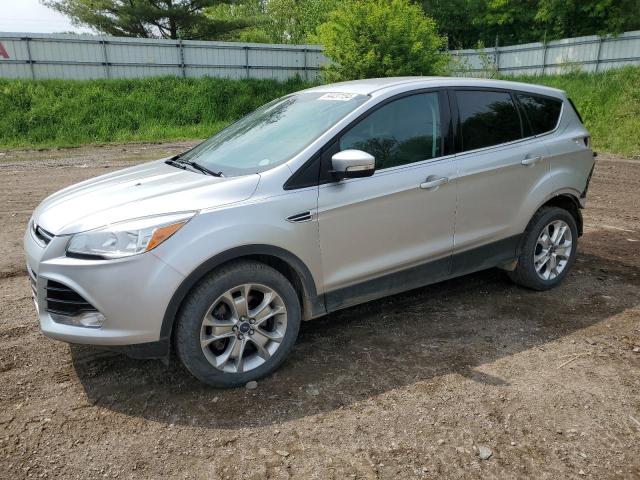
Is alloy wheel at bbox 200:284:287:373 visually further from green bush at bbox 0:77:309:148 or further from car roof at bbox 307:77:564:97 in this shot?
green bush at bbox 0:77:309:148

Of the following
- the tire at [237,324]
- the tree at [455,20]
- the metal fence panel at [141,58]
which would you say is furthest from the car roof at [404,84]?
the tree at [455,20]

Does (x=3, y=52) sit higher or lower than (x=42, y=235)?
higher

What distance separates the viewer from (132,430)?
287cm

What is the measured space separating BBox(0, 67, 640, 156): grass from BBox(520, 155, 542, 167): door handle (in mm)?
11659

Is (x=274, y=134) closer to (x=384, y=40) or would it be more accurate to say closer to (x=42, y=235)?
(x=42, y=235)

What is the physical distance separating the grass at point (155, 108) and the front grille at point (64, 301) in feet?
48.6

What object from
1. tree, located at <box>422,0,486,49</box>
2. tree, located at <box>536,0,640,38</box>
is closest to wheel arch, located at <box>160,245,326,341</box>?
tree, located at <box>536,0,640,38</box>

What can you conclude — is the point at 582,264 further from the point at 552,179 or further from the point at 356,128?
the point at 356,128

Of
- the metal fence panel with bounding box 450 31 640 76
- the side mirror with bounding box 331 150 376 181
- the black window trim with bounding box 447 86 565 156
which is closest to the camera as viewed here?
the side mirror with bounding box 331 150 376 181

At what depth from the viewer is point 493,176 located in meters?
4.15

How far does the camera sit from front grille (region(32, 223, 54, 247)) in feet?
10.1

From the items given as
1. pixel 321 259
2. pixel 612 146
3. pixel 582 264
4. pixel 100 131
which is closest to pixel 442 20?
pixel 612 146

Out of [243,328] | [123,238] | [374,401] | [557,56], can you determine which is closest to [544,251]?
[374,401]

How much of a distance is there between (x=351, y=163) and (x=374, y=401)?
4.68ft
